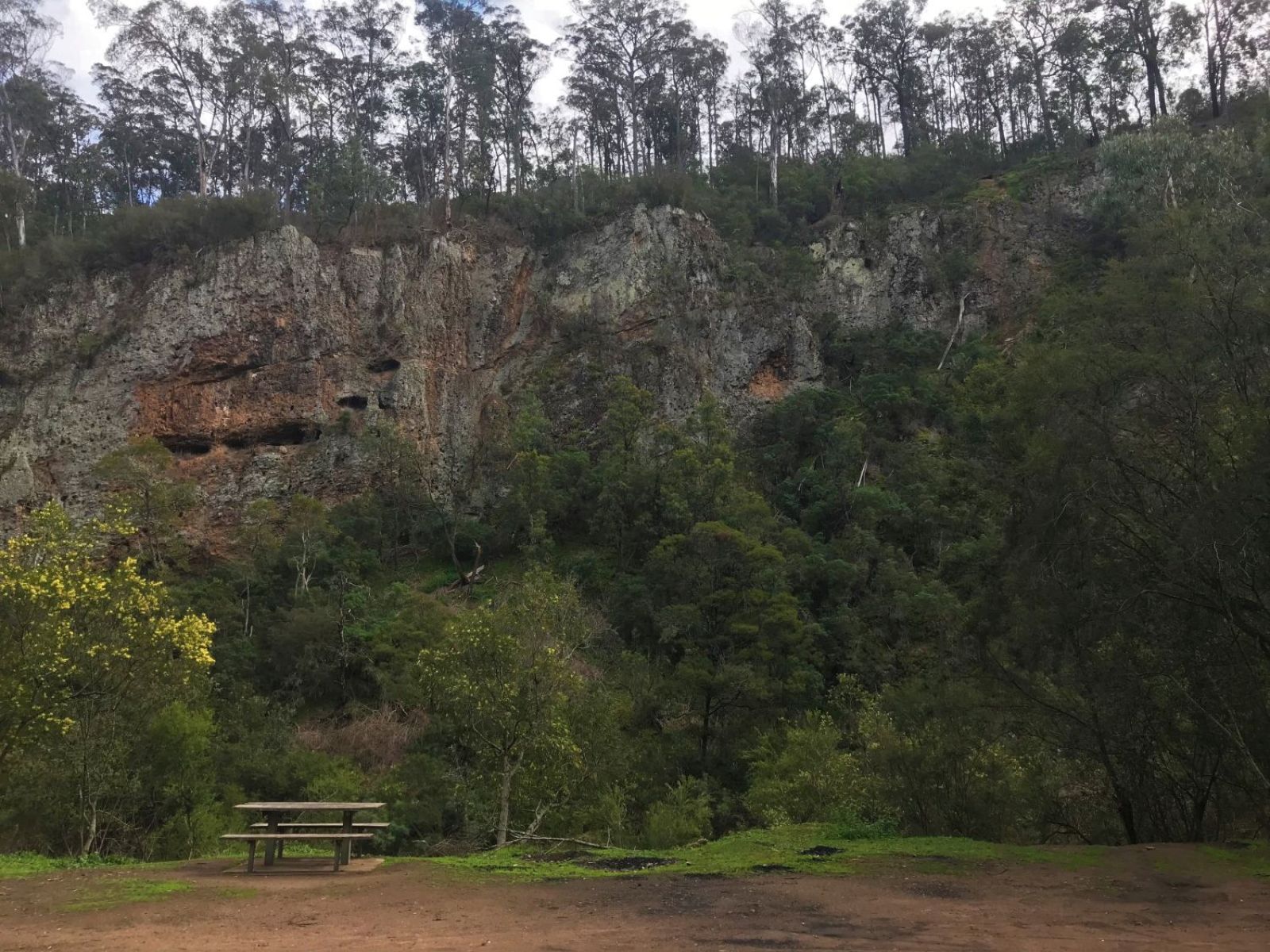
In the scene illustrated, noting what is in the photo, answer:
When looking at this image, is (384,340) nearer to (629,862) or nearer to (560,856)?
(560,856)

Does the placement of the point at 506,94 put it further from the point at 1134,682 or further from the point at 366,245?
the point at 1134,682

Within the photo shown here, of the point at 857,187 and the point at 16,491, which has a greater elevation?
the point at 857,187

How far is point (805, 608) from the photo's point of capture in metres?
30.2

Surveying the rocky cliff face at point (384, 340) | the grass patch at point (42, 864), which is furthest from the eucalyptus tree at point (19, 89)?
the grass patch at point (42, 864)

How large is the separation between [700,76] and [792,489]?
31014 millimetres

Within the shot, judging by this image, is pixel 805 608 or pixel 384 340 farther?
pixel 384 340

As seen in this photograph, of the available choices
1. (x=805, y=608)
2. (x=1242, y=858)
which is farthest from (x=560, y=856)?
(x=805, y=608)

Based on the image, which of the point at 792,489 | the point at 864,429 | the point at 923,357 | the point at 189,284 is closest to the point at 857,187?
the point at 923,357

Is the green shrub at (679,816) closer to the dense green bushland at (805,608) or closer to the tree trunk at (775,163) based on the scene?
the dense green bushland at (805,608)

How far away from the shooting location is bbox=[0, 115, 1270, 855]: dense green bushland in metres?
12.4

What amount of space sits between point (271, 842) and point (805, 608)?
21.0m

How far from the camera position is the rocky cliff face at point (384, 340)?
131ft

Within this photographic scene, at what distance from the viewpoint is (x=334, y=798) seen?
22.2 meters

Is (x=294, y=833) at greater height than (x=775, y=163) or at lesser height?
lesser
